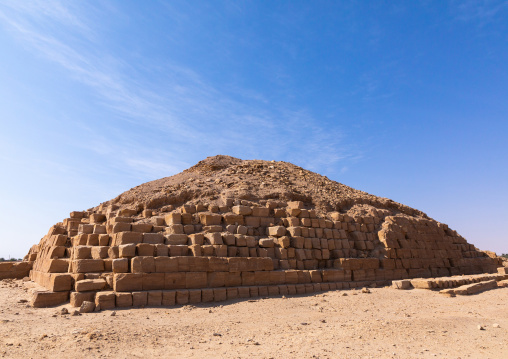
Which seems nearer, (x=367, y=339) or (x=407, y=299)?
(x=367, y=339)

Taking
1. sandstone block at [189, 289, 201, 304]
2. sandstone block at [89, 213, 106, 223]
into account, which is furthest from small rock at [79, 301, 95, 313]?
sandstone block at [89, 213, 106, 223]

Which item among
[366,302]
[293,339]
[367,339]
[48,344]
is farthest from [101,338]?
[366,302]

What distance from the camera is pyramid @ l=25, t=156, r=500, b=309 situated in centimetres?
1017

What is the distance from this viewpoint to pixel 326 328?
7699 millimetres

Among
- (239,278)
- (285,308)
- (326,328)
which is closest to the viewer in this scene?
(326,328)

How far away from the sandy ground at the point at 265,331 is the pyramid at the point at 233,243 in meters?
0.99

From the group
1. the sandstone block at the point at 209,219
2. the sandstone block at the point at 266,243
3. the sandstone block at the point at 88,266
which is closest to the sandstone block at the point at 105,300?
the sandstone block at the point at 88,266

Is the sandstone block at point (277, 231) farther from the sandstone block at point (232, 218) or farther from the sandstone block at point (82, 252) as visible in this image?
the sandstone block at point (82, 252)

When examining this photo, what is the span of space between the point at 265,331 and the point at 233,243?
493 centimetres

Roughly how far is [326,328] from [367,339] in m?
1.04

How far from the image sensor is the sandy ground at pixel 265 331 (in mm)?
6148

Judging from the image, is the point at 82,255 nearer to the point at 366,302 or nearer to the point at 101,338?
the point at 101,338

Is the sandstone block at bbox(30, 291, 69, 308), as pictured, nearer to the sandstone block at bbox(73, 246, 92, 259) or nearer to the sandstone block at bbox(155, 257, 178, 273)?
the sandstone block at bbox(73, 246, 92, 259)

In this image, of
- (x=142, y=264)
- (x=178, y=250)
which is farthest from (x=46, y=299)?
(x=178, y=250)
